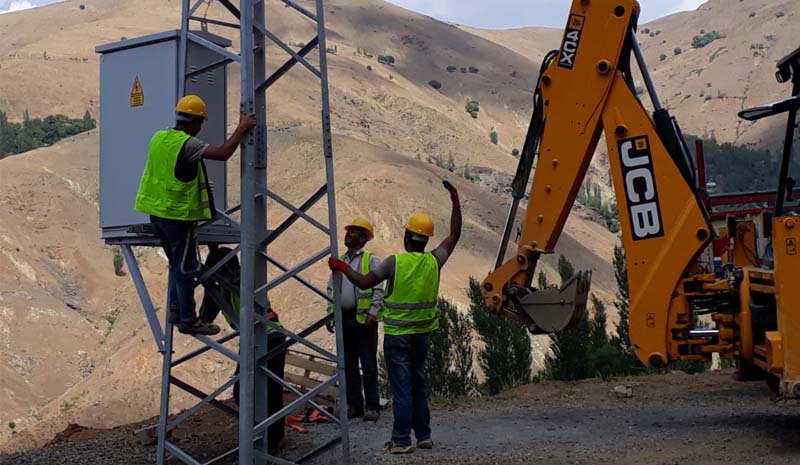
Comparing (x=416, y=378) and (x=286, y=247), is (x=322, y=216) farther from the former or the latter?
(x=416, y=378)

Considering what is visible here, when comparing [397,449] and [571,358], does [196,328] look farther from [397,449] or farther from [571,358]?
[571,358]

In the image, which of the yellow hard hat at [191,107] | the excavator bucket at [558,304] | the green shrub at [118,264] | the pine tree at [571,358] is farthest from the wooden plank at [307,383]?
the green shrub at [118,264]

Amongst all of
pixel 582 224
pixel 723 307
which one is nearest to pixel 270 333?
pixel 723 307

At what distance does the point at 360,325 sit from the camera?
11023 mm

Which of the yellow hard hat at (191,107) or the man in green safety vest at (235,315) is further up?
the yellow hard hat at (191,107)

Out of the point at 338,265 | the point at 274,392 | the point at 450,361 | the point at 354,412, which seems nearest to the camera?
the point at 338,265

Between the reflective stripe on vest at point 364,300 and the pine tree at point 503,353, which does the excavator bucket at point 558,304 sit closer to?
the reflective stripe on vest at point 364,300

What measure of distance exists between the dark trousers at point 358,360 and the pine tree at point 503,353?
5202 mm

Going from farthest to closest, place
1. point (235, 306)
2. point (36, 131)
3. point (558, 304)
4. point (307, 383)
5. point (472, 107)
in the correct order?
point (472, 107)
point (36, 131)
point (307, 383)
point (558, 304)
point (235, 306)

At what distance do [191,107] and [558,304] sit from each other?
415cm

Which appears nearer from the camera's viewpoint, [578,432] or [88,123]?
[578,432]

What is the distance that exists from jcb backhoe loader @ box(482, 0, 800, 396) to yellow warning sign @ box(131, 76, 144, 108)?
380 centimetres

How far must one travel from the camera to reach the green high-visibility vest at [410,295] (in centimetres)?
889

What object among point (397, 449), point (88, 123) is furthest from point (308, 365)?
point (88, 123)
